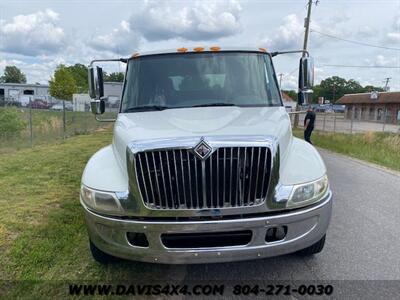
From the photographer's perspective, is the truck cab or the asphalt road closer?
the truck cab

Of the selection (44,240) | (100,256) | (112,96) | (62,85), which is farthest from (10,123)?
(62,85)

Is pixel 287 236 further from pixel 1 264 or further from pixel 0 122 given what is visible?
pixel 0 122

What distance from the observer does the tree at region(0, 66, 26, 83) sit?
11125 centimetres

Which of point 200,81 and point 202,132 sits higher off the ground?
point 200,81

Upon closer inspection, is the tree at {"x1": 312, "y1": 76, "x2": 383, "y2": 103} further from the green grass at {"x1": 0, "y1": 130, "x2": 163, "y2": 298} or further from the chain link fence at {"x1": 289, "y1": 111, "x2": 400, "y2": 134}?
the green grass at {"x1": 0, "y1": 130, "x2": 163, "y2": 298}

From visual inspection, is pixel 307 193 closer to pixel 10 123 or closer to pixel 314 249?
pixel 314 249

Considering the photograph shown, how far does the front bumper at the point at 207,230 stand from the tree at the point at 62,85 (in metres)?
55.2

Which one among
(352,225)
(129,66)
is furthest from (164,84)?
(352,225)

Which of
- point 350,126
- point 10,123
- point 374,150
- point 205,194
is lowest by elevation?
point 350,126

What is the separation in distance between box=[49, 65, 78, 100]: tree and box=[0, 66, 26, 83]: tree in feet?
214

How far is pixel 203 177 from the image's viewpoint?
2846 mm

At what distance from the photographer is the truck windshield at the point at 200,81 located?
13.8 ft

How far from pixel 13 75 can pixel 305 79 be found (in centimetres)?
12446

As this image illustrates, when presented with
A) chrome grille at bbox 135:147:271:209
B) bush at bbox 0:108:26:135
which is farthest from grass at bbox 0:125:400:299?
bush at bbox 0:108:26:135
